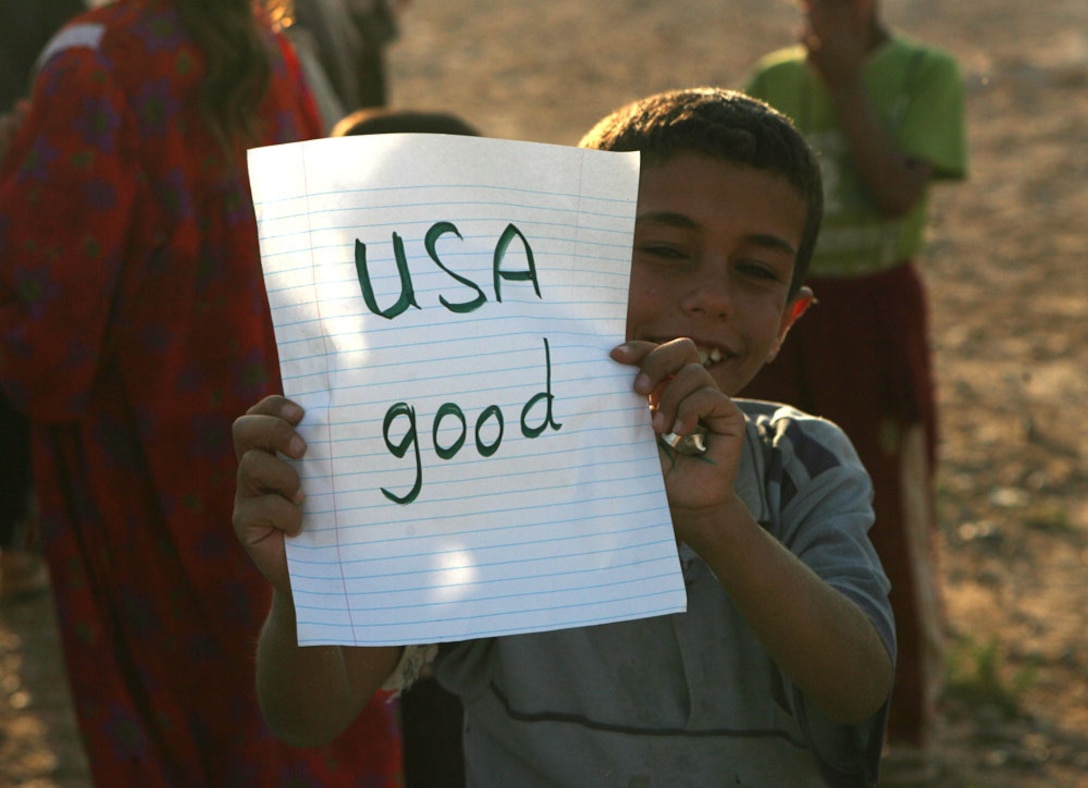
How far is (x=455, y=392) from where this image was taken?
130cm

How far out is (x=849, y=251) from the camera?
353cm

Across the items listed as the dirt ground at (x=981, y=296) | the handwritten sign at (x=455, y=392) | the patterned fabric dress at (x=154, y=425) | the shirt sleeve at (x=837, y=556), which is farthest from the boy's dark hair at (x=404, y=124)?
the dirt ground at (x=981, y=296)

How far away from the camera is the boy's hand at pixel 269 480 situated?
132 centimetres

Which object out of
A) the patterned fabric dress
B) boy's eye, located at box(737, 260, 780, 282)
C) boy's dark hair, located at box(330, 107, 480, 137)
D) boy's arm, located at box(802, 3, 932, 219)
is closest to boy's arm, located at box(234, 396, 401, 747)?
boy's eye, located at box(737, 260, 780, 282)

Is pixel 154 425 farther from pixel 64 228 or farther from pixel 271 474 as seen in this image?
pixel 271 474

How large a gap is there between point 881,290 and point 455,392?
240 cm

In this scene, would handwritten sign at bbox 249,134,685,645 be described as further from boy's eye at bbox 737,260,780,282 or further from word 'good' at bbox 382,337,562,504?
Result: boy's eye at bbox 737,260,780,282

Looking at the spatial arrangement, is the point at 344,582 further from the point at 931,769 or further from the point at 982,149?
the point at 982,149

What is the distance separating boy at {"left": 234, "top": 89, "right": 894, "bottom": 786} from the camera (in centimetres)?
149

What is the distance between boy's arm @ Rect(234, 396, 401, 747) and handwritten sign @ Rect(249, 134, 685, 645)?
25 mm

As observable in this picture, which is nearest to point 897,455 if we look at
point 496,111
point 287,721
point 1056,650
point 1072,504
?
point 1056,650

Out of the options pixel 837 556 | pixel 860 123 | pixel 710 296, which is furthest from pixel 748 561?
pixel 860 123

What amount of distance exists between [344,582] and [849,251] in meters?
2.45

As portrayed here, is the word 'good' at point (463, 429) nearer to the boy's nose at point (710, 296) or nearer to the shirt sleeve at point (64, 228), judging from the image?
the boy's nose at point (710, 296)
